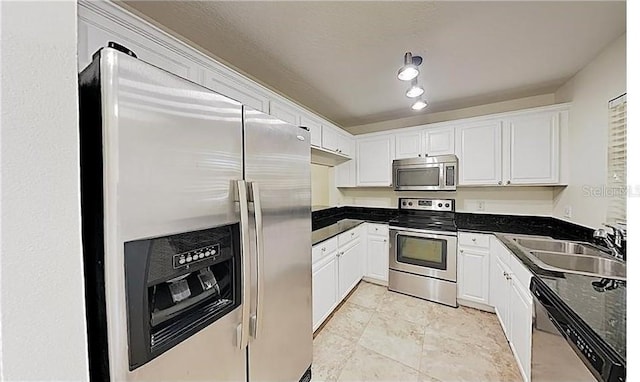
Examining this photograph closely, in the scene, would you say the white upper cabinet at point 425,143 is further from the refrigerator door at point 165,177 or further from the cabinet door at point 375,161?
the refrigerator door at point 165,177

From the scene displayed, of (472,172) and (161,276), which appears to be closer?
(161,276)

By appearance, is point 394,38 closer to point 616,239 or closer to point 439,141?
point 439,141

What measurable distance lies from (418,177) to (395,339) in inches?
76.4

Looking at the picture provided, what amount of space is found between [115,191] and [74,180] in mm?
183

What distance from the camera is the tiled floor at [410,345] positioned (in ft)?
6.21

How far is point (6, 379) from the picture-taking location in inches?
15.7

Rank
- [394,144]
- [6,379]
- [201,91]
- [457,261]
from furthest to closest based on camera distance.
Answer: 1. [394,144]
2. [457,261]
3. [201,91]
4. [6,379]

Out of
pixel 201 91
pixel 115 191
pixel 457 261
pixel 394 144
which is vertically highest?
pixel 394 144

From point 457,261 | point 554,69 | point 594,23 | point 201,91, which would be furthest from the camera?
point 457,261

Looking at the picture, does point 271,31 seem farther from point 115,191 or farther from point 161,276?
point 161,276

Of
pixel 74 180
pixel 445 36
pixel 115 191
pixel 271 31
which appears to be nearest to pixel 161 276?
pixel 115 191

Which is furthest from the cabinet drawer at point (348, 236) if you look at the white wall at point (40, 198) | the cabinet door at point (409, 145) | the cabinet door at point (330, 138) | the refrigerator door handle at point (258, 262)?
the white wall at point (40, 198)

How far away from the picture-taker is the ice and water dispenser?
27.7 inches

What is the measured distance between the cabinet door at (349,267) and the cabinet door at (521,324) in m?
1.56
